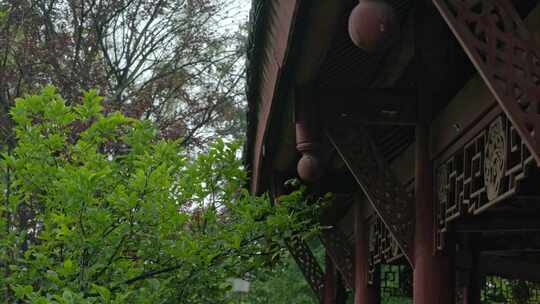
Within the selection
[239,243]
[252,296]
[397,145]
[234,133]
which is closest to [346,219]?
[397,145]

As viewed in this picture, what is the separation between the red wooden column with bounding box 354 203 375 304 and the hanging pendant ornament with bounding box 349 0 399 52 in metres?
4.71


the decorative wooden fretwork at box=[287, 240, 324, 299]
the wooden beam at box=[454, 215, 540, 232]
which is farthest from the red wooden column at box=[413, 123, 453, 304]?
the decorative wooden fretwork at box=[287, 240, 324, 299]

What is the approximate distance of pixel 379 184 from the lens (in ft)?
17.2

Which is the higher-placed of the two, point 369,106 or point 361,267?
point 369,106

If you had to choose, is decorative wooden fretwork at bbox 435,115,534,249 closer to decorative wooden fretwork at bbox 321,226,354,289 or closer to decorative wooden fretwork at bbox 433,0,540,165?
decorative wooden fretwork at bbox 433,0,540,165

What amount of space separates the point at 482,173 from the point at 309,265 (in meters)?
6.10

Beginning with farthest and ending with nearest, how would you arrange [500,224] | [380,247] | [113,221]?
1. [380,247]
2. [500,224]
3. [113,221]

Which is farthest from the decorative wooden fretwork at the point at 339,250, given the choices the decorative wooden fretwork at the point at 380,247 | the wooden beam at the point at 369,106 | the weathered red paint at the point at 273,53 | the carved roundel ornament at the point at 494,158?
the carved roundel ornament at the point at 494,158

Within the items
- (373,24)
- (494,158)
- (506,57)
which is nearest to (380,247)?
(494,158)

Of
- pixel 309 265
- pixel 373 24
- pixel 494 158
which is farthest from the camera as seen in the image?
pixel 309 265

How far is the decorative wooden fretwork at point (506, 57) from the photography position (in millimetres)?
2648

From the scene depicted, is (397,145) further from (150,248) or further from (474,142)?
(474,142)

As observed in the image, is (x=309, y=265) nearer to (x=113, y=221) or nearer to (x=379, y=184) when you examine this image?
(x=113, y=221)

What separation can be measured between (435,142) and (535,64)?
2426 millimetres
